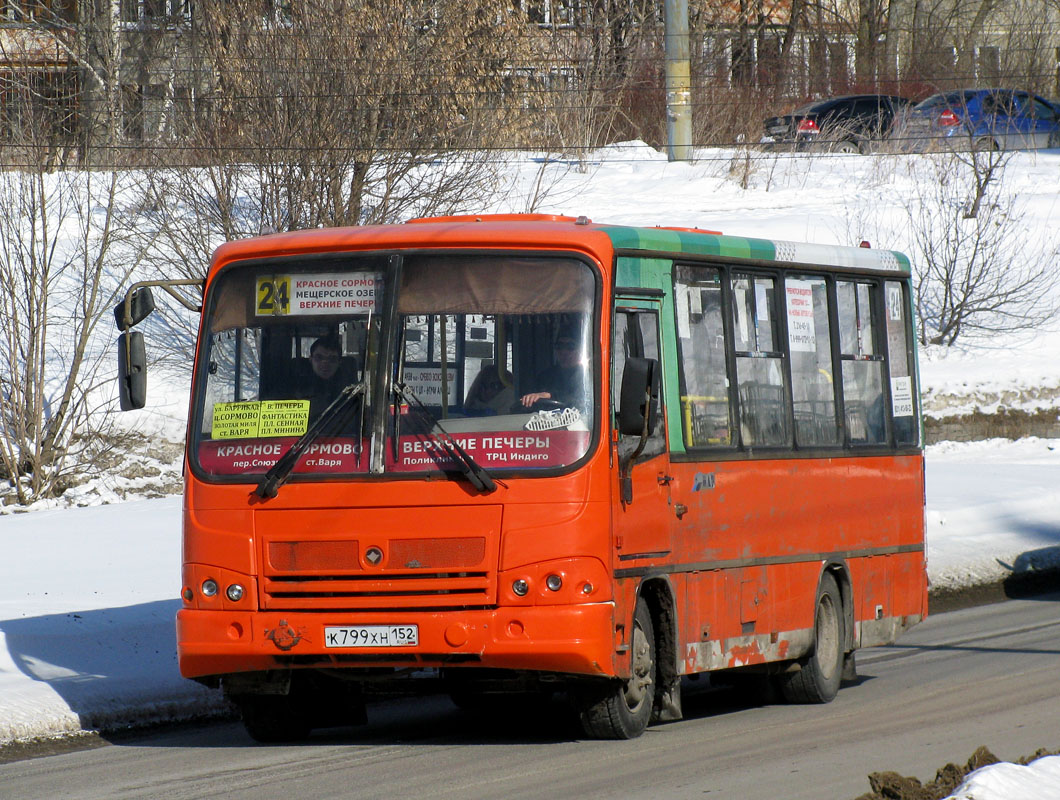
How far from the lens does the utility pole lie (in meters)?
34.8

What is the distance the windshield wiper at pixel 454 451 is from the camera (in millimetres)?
8188

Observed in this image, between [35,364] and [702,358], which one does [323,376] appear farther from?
[35,364]

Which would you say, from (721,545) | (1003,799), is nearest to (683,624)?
(721,545)

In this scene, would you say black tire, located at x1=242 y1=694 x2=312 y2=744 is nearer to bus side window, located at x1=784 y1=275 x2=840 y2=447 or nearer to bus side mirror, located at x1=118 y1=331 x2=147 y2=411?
bus side mirror, located at x1=118 y1=331 x2=147 y2=411

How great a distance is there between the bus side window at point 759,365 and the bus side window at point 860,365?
1027 millimetres

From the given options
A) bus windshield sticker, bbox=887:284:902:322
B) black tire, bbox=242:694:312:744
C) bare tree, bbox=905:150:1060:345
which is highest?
bare tree, bbox=905:150:1060:345

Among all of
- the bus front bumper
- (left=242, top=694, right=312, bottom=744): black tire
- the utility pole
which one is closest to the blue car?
the utility pole

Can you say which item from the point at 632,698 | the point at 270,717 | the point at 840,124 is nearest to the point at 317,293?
the point at 270,717

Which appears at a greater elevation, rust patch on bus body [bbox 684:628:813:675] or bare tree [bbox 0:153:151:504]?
bare tree [bbox 0:153:151:504]

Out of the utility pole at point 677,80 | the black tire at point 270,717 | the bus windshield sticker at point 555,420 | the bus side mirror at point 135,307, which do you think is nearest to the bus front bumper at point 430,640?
the black tire at point 270,717

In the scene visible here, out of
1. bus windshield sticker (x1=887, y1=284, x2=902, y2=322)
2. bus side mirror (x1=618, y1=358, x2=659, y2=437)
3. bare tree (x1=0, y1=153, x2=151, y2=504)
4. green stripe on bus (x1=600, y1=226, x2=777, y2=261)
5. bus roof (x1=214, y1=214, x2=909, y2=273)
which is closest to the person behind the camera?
bus side mirror (x1=618, y1=358, x2=659, y2=437)

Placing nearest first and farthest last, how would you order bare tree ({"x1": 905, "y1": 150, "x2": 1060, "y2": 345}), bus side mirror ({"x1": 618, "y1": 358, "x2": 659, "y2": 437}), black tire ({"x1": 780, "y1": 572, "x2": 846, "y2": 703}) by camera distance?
bus side mirror ({"x1": 618, "y1": 358, "x2": 659, "y2": 437}) → black tire ({"x1": 780, "y1": 572, "x2": 846, "y2": 703}) → bare tree ({"x1": 905, "y1": 150, "x2": 1060, "y2": 345})

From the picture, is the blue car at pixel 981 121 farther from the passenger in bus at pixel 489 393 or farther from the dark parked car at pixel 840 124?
the passenger in bus at pixel 489 393

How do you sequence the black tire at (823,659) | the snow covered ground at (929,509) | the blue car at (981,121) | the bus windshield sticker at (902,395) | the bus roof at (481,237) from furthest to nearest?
the blue car at (981,121) → the bus windshield sticker at (902,395) → the black tire at (823,659) → the snow covered ground at (929,509) → the bus roof at (481,237)
